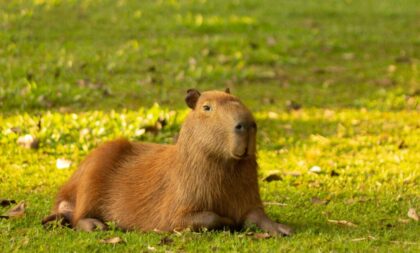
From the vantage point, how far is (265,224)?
16.7 ft

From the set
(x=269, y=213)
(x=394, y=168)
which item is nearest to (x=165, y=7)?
(x=394, y=168)

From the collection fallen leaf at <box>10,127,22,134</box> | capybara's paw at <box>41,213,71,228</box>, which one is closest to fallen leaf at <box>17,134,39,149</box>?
fallen leaf at <box>10,127,22,134</box>

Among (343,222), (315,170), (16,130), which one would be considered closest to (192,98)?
(343,222)

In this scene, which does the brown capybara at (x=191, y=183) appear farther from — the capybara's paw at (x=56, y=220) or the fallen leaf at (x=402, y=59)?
the fallen leaf at (x=402, y=59)

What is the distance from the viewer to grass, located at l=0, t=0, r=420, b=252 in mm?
5508

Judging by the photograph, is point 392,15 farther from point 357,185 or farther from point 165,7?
point 357,185

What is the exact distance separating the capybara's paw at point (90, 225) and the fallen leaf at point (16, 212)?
475 mm

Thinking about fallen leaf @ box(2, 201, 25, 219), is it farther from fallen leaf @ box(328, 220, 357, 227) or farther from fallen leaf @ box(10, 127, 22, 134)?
fallen leaf @ box(10, 127, 22, 134)

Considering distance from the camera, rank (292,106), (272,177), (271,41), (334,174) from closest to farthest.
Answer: (272,177)
(334,174)
(292,106)
(271,41)

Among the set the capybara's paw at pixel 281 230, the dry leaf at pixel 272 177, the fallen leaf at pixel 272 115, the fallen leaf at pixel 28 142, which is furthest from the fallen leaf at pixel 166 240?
the fallen leaf at pixel 272 115

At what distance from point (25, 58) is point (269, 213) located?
6.38m

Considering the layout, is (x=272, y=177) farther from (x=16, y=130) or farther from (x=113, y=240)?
(x=16, y=130)

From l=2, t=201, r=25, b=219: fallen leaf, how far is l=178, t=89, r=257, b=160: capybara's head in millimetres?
1225

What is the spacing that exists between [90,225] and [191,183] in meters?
0.70
